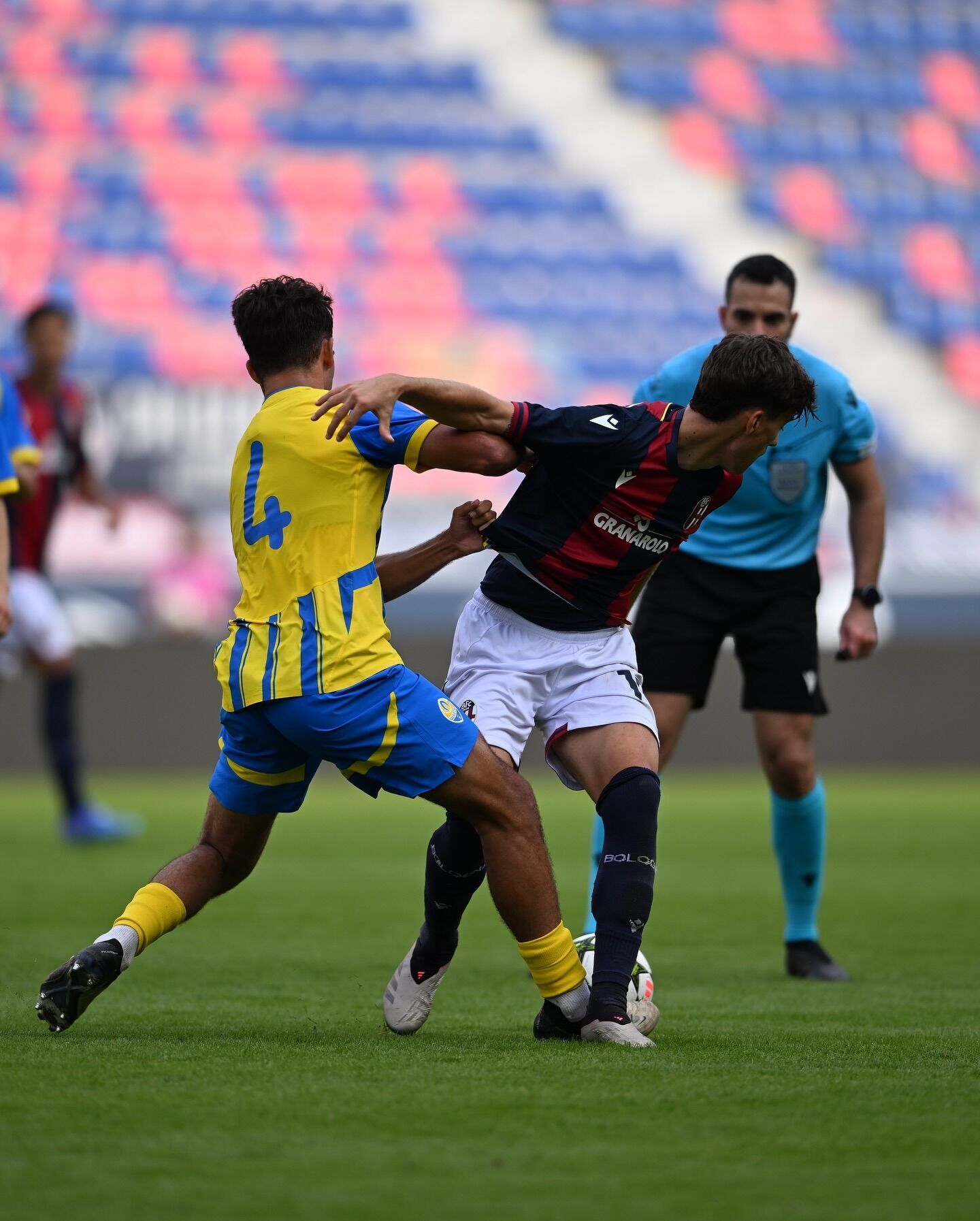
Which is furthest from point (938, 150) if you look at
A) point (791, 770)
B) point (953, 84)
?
point (791, 770)

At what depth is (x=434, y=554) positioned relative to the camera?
3750mm

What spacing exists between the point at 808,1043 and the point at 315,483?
1.44 meters

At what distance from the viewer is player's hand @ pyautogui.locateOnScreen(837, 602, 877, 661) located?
16.2 ft

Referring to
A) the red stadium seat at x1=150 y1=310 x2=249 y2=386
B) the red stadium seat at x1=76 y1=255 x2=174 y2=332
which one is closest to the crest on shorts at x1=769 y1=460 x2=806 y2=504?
the red stadium seat at x1=150 y1=310 x2=249 y2=386

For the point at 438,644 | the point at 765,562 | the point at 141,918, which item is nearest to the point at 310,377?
the point at 141,918

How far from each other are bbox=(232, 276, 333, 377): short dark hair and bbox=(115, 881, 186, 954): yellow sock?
3.51 ft

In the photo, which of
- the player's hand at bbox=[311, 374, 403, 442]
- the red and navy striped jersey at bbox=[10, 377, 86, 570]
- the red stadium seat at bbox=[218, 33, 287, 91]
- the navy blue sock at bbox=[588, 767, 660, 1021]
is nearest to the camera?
the player's hand at bbox=[311, 374, 403, 442]

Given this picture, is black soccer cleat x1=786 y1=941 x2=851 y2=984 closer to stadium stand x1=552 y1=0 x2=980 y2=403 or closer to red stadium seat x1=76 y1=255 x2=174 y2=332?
red stadium seat x1=76 y1=255 x2=174 y2=332

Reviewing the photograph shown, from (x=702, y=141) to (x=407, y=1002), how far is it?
16.0 meters

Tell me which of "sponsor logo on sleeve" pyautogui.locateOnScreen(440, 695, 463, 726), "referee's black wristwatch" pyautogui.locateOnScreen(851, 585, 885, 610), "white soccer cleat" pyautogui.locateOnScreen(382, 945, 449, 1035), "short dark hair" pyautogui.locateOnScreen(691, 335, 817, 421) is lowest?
"white soccer cleat" pyautogui.locateOnScreen(382, 945, 449, 1035)

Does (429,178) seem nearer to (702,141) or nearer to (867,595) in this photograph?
(702,141)

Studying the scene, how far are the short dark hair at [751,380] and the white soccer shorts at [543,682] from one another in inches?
22.8

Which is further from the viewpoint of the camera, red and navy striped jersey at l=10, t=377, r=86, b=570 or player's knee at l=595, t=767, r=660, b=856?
red and navy striped jersey at l=10, t=377, r=86, b=570

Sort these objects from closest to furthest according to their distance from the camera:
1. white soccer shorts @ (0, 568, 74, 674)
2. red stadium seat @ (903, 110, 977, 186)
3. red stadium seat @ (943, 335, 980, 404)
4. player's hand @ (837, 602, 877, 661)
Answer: player's hand @ (837, 602, 877, 661), white soccer shorts @ (0, 568, 74, 674), red stadium seat @ (943, 335, 980, 404), red stadium seat @ (903, 110, 977, 186)
